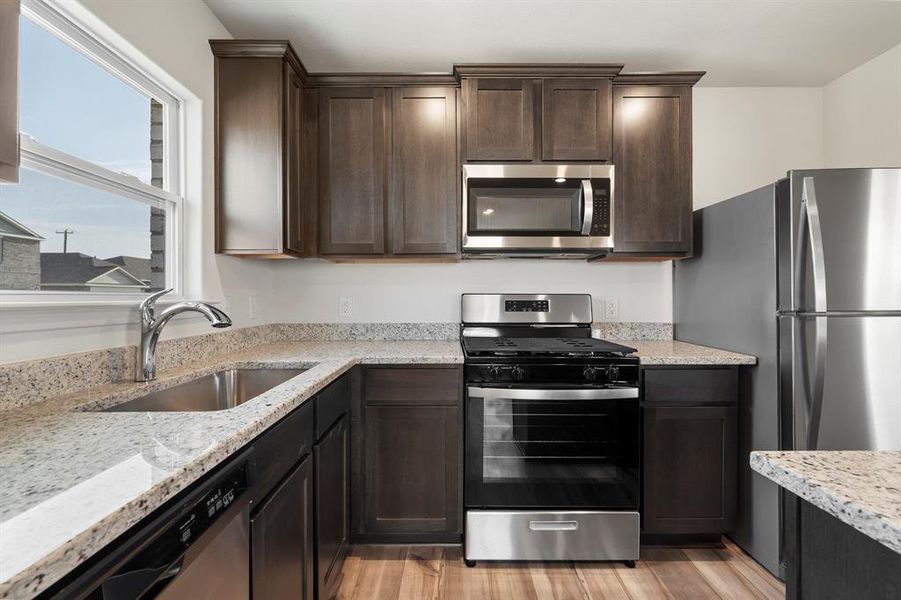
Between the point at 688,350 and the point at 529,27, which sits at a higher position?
the point at 529,27

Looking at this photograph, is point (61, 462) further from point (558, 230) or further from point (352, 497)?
point (558, 230)

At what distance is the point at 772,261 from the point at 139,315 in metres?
2.51

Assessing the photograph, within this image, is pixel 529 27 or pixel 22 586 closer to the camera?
pixel 22 586

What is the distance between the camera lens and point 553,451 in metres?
2.11

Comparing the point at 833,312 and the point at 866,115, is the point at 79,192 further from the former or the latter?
the point at 866,115

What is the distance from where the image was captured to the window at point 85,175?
131 centimetres

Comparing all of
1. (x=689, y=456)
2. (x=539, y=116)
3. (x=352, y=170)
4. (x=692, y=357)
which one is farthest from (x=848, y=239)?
(x=352, y=170)

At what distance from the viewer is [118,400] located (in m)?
1.33

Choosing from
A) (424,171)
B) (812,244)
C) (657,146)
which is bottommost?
(812,244)

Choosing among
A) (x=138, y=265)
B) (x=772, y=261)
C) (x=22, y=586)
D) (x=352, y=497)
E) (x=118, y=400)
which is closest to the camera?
(x=22, y=586)

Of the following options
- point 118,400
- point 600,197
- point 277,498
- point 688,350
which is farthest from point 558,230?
point 118,400

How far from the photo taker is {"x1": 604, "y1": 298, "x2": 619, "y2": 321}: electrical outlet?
9.35 feet

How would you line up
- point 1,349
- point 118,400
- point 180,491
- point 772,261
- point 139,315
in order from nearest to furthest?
point 180,491, point 1,349, point 118,400, point 139,315, point 772,261

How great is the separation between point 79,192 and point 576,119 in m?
2.18
